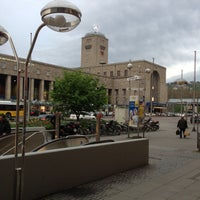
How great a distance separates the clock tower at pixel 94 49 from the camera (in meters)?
136

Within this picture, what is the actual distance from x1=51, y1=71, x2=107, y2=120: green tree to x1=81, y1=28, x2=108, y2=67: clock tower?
111 metres

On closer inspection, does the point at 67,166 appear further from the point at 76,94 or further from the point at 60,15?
the point at 76,94

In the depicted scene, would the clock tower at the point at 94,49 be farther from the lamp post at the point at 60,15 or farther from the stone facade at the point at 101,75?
the lamp post at the point at 60,15

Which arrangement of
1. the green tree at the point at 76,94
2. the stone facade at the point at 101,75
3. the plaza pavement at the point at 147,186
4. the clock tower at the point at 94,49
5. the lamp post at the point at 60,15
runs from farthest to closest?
1. the clock tower at the point at 94,49
2. the stone facade at the point at 101,75
3. the green tree at the point at 76,94
4. the plaza pavement at the point at 147,186
5. the lamp post at the point at 60,15

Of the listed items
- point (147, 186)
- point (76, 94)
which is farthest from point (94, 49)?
point (147, 186)

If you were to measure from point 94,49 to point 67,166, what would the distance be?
13179 cm

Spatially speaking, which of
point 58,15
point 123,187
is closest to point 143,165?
point 123,187

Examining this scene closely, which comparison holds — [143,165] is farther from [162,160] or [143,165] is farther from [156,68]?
[156,68]

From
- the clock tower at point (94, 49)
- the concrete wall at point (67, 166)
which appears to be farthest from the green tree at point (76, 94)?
the clock tower at point (94, 49)

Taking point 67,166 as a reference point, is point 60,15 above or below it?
above

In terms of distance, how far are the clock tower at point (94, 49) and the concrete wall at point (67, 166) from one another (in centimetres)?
12745

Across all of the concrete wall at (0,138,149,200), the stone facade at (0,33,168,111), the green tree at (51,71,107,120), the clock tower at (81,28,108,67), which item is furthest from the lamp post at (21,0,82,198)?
the clock tower at (81,28,108,67)

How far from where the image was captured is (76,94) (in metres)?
23.8

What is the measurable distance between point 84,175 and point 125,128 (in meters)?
16.9
